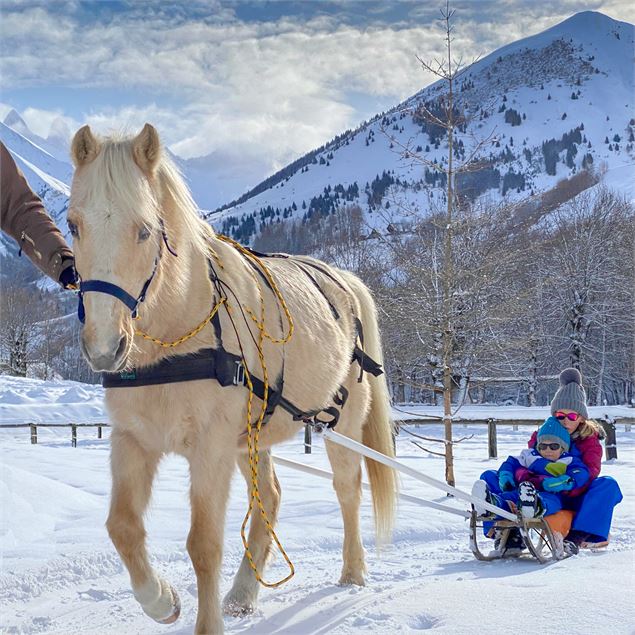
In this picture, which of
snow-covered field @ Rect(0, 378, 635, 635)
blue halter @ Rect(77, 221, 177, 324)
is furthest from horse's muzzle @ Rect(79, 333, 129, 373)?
snow-covered field @ Rect(0, 378, 635, 635)

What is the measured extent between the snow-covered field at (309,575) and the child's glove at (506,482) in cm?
57

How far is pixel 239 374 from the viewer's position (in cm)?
294

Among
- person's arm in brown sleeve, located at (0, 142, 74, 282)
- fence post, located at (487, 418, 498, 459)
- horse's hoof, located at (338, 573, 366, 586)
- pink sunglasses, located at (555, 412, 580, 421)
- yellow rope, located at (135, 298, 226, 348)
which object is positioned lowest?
fence post, located at (487, 418, 498, 459)

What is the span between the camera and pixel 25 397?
2773cm

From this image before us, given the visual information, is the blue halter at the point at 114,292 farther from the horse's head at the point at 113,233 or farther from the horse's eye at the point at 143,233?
the horse's eye at the point at 143,233

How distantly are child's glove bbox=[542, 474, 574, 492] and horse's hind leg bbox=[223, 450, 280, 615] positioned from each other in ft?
6.71

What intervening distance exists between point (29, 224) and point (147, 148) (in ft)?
2.81

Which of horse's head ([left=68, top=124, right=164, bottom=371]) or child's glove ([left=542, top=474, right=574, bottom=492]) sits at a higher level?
horse's head ([left=68, top=124, right=164, bottom=371])

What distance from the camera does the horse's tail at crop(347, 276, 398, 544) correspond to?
189 inches

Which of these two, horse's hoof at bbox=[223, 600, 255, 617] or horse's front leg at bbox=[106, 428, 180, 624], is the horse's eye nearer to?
horse's front leg at bbox=[106, 428, 180, 624]

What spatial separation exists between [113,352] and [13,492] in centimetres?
A: 397

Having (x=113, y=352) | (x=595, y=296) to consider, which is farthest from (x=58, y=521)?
(x=595, y=296)

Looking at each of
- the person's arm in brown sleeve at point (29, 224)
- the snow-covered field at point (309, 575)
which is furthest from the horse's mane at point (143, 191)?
the snow-covered field at point (309, 575)

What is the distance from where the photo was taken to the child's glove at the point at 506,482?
16.3 ft
